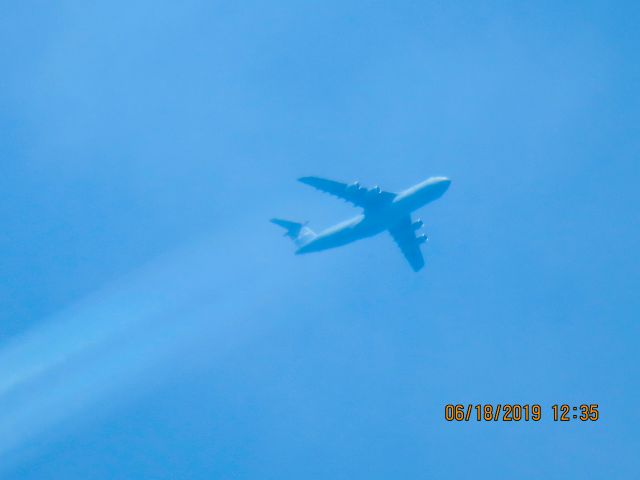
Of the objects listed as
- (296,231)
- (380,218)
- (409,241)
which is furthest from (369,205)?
(296,231)

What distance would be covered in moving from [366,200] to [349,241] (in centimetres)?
351

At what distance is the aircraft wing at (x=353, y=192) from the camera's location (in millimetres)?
44188

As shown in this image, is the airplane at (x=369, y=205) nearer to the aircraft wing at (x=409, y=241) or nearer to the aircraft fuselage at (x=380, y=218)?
the aircraft fuselage at (x=380, y=218)

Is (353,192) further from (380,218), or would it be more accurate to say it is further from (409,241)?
(409,241)

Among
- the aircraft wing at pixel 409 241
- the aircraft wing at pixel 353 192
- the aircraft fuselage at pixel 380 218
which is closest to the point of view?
the aircraft fuselage at pixel 380 218

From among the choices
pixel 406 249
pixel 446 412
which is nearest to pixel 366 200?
pixel 406 249

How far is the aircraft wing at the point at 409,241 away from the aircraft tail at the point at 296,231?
7595 mm

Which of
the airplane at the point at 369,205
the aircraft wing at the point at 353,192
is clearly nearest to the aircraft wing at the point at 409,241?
the airplane at the point at 369,205

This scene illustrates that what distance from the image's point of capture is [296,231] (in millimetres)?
51750

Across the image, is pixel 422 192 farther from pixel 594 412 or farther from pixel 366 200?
pixel 594 412

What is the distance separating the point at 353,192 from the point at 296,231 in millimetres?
8804

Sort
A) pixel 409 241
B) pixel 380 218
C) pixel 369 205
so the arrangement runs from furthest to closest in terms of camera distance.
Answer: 1. pixel 409 241
2. pixel 369 205
3. pixel 380 218

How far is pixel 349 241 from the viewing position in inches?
1774

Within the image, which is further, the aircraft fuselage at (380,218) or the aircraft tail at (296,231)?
the aircraft tail at (296,231)
